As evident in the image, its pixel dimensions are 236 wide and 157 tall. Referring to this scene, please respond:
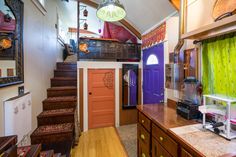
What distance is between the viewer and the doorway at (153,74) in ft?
8.95

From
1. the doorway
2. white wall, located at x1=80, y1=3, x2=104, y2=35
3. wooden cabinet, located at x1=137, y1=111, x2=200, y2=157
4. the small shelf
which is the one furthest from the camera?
white wall, located at x1=80, y1=3, x2=104, y2=35

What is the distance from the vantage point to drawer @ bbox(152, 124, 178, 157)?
1226mm

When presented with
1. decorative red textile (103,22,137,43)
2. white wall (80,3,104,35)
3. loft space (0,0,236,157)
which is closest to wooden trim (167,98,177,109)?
loft space (0,0,236,157)

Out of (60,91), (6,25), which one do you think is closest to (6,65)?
(6,25)

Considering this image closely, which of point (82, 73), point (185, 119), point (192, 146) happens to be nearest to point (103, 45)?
point (82, 73)

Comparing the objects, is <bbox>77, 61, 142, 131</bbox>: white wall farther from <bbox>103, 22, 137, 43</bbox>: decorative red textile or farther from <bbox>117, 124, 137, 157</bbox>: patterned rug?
<bbox>103, 22, 137, 43</bbox>: decorative red textile

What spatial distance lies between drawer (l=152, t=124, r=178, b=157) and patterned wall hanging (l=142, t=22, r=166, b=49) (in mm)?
1681

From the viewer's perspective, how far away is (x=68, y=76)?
3.87 meters

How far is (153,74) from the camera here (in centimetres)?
309

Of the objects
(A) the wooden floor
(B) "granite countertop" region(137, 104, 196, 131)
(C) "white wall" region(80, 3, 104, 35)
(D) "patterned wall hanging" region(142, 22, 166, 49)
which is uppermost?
(C) "white wall" region(80, 3, 104, 35)

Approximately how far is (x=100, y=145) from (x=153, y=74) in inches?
70.4

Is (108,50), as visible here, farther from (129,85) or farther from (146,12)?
(146,12)

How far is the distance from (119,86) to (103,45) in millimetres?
1143

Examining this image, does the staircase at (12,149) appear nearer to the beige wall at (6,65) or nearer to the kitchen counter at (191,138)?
A: the beige wall at (6,65)
